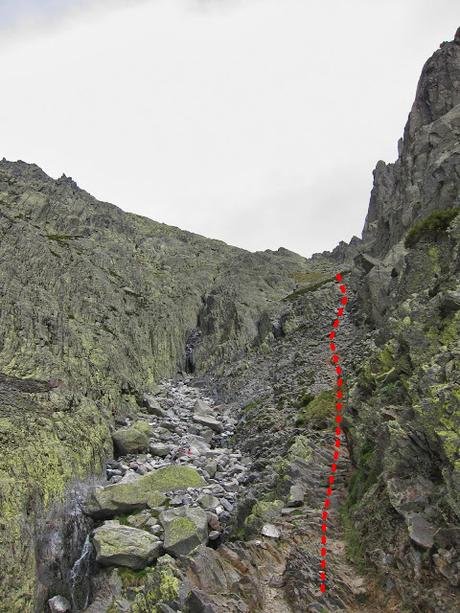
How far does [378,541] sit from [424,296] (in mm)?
11967

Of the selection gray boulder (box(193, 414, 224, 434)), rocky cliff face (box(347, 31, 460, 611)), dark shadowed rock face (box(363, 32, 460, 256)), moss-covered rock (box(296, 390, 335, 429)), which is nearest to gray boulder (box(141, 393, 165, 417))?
gray boulder (box(193, 414, 224, 434))

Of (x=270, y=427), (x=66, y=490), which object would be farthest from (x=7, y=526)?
(x=270, y=427)

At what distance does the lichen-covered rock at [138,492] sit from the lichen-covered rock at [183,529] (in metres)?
2.03

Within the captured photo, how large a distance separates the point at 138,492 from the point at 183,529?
489 centimetres

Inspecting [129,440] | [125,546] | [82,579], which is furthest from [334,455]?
[129,440]

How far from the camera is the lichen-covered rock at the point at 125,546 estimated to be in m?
19.3

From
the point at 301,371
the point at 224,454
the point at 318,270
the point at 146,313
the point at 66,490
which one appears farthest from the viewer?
the point at 318,270

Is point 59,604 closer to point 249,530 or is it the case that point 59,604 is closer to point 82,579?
point 82,579

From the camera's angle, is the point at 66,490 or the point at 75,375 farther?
the point at 75,375

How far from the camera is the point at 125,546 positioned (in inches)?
778

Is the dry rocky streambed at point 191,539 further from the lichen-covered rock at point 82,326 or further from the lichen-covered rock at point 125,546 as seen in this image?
the lichen-covered rock at point 82,326

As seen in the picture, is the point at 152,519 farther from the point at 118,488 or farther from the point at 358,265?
the point at 358,265

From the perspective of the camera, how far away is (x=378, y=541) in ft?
47.1

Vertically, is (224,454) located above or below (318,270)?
below
